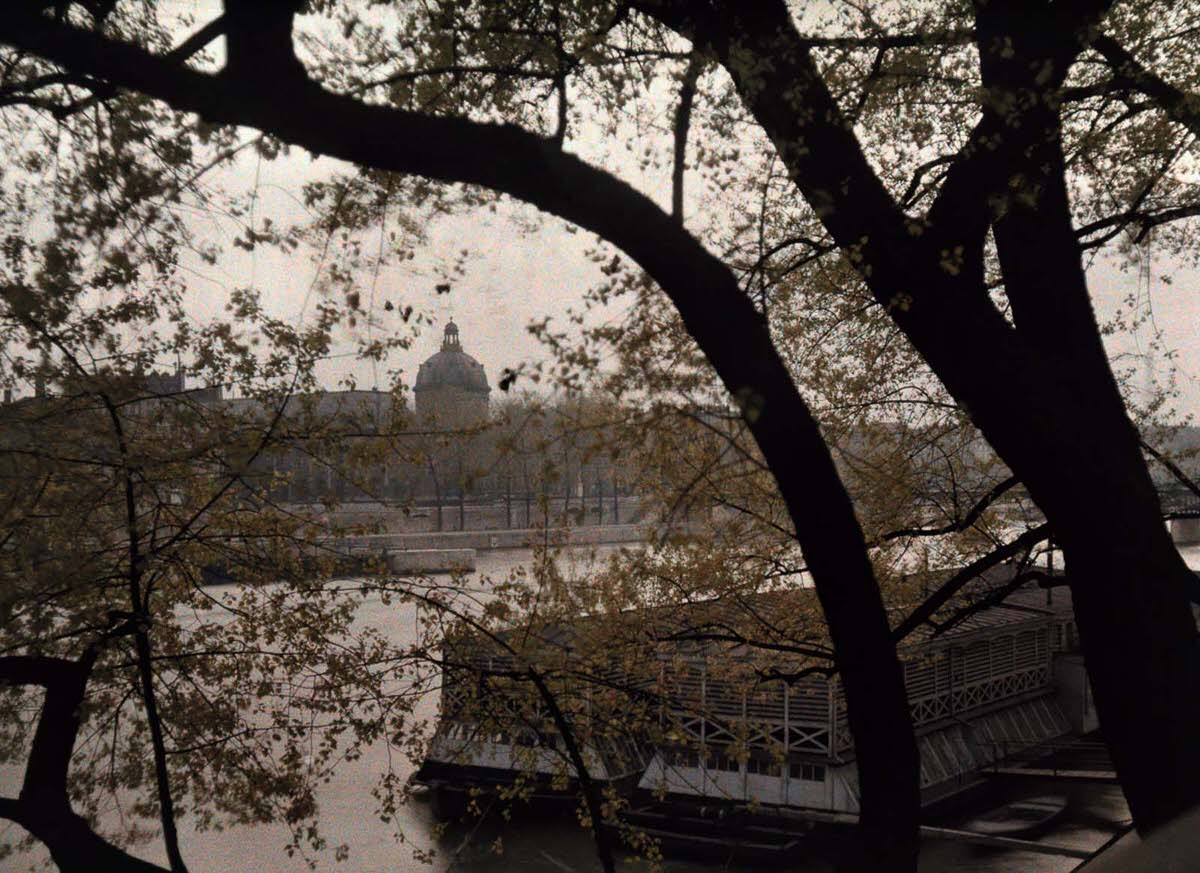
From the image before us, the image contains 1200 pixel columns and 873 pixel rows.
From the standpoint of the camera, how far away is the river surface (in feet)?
59.7

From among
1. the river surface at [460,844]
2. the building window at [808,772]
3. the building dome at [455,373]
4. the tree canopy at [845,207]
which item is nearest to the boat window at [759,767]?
the building window at [808,772]

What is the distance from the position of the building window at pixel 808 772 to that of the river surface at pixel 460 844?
213 cm

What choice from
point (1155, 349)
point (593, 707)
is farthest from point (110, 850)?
point (1155, 349)

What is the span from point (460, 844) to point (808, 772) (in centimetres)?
609

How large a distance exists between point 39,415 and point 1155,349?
319 inches

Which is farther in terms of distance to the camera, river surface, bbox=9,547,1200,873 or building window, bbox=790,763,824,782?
building window, bbox=790,763,824,782

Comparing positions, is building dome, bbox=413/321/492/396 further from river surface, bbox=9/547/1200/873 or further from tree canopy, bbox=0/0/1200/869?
tree canopy, bbox=0/0/1200/869

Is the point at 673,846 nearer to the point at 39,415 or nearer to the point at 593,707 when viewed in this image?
the point at 593,707

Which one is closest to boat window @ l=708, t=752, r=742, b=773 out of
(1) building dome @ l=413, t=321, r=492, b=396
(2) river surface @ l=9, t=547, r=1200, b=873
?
(2) river surface @ l=9, t=547, r=1200, b=873

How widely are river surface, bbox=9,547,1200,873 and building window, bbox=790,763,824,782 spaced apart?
213cm

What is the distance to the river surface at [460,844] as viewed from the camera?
18188 millimetres

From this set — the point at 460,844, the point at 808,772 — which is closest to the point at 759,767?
the point at 808,772

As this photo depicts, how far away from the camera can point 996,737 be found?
2445cm

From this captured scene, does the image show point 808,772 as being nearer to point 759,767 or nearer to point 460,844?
point 759,767
